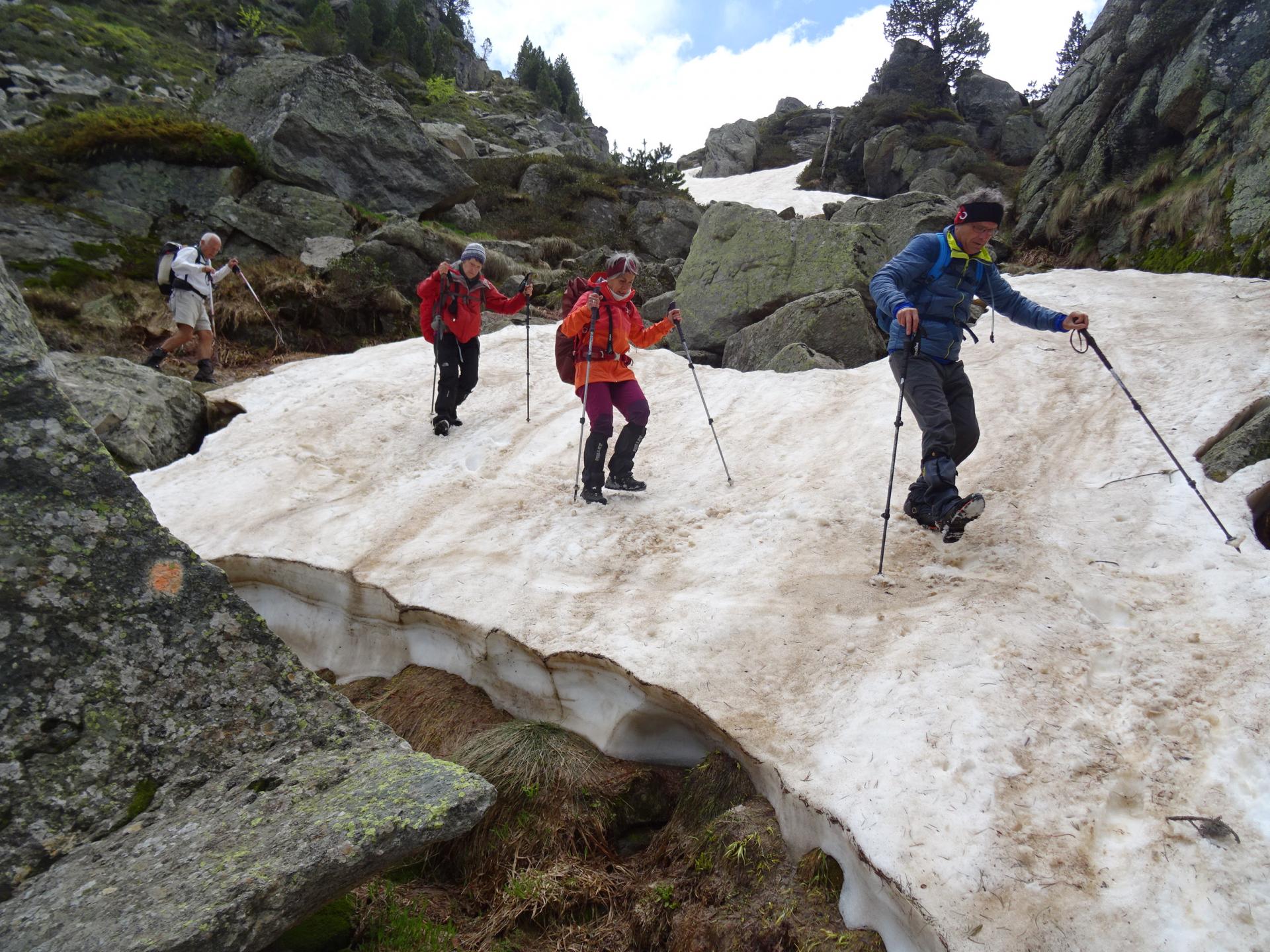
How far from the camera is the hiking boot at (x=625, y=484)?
337 inches

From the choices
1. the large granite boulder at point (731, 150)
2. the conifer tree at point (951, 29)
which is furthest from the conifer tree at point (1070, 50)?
the large granite boulder at point (731, 150)

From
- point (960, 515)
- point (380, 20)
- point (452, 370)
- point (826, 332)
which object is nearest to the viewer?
point (960, 515)

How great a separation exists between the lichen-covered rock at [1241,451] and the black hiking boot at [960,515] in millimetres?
2112

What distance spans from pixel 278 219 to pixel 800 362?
45.1 feet

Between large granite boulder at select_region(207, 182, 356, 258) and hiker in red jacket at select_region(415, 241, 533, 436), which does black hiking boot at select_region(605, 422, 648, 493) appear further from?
large granite boulder at select_region(207, 182, 356, 258)

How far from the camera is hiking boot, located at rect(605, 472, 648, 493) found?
8570 millimetres

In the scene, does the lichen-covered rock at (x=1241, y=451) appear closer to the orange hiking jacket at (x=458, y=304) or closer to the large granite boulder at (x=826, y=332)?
the large granite boulder at (x=826, y=332)

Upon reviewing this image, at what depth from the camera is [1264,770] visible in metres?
3.47

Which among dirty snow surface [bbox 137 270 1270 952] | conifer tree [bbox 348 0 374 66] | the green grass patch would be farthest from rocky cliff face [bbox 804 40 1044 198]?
the green grass patch

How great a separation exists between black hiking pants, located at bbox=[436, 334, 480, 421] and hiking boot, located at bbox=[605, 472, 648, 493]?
3537mm

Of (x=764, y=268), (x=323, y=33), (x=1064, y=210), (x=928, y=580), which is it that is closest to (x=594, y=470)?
(x=928, y=580)

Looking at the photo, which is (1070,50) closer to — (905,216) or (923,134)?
(923,134)

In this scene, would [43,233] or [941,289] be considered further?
[43,233]

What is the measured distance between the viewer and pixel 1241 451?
6008 mm
